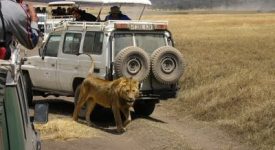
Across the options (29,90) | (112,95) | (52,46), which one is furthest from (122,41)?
(29,90)

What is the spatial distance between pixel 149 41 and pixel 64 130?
2.79m

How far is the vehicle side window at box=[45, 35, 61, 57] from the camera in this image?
1390 centimetres

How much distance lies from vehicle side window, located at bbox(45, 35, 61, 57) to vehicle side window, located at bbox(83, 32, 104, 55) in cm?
115

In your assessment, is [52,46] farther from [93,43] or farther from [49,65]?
[93,43]

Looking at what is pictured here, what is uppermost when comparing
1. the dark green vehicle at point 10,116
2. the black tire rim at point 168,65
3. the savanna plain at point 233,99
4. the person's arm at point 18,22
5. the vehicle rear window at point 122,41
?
the person's arm at point 18,22

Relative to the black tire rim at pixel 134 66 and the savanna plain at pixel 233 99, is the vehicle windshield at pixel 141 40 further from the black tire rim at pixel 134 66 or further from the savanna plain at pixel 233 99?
the savanna plain at pixel 233 99

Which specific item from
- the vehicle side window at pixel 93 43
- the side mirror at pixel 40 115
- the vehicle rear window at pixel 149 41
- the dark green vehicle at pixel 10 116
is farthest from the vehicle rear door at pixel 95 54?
the dark green vehicle at pixel 10 116

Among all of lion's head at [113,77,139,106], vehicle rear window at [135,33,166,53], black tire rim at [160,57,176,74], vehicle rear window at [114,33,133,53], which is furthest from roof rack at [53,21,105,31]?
lion's head at [113,77,139,106]

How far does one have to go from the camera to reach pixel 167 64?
12.6 metres

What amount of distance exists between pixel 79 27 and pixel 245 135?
458cm

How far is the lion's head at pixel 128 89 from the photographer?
11172 millimetres

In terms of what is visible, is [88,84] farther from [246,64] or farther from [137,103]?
[246,64]

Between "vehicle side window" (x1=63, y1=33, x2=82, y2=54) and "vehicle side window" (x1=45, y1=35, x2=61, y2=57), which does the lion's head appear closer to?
"vehicle side window" (x1=63, y1=33, x2=82, y2=54)

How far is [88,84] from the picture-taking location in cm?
1212
